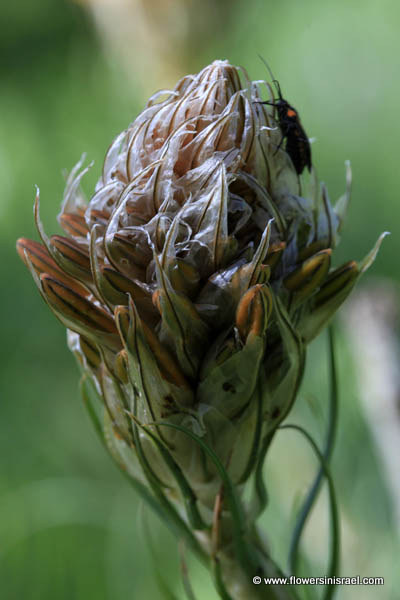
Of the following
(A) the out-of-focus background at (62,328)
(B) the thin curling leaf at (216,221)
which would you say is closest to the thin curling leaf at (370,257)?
(B) the thin curling leaf at (216,221)

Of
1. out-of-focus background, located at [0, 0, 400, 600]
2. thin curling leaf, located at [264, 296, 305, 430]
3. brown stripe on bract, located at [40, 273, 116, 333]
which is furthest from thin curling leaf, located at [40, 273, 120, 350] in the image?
out-of-focus background, located at [0, 0, 400, 600]

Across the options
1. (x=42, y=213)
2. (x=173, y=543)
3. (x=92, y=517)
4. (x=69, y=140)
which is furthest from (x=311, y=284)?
(x=69, y=140)

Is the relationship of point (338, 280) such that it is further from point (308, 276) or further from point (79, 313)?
point (79, 313)

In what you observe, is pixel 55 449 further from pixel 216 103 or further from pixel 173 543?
pixel 216 103

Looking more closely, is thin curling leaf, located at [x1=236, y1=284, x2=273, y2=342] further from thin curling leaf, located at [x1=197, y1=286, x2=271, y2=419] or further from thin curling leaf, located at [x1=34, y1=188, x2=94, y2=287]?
thin curling leaf, located at [x1=34, y1=188, x2=94, y2=287]

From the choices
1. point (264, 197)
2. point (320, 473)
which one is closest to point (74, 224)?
point (264, 197)

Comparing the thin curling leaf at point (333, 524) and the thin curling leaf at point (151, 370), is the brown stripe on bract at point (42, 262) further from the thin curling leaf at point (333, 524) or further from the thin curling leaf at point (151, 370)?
the thin curling leaf at point (333, 524)
